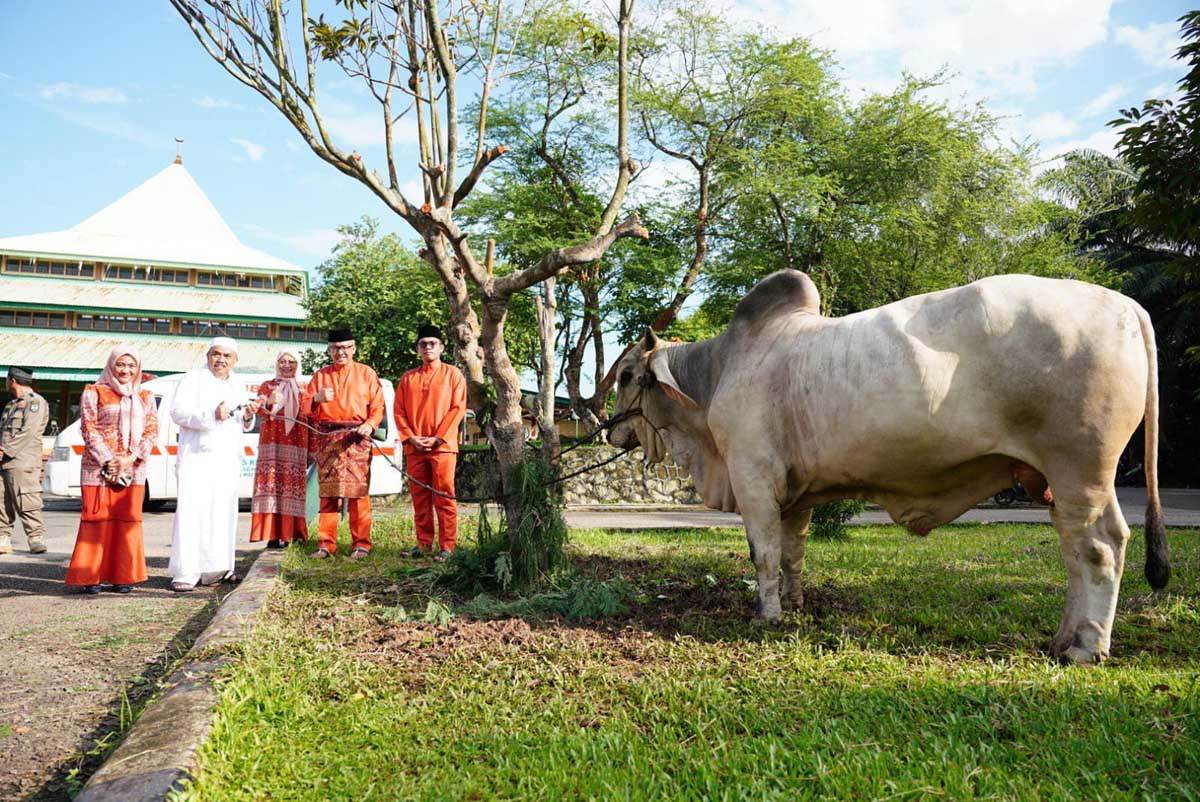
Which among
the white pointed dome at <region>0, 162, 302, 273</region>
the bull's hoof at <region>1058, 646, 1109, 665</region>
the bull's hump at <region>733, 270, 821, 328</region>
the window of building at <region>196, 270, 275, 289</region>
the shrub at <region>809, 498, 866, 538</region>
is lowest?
the bull's hoof at <region>1058, 646, 1109, 665</region>

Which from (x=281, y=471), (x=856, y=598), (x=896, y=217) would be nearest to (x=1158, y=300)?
(x=896, y=217)

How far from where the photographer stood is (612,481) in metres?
17.4

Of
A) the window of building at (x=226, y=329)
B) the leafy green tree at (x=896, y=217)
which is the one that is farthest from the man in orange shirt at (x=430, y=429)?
the window of building at (x=226, y=329)

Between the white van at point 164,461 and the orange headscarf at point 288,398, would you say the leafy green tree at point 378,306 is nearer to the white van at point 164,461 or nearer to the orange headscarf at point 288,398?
the white van at point 164,461

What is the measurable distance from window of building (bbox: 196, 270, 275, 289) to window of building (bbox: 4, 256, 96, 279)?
3.86 meters

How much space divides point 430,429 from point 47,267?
30036 mm

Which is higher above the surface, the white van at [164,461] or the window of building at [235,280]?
the window of building at [235,280]

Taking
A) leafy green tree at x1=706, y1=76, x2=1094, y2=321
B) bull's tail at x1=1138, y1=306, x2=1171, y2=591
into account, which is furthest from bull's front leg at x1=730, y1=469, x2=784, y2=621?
leafy green tree at x1=706, y1=76, x2=1094, y2=321

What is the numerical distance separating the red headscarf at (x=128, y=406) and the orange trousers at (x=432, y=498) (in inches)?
83.6

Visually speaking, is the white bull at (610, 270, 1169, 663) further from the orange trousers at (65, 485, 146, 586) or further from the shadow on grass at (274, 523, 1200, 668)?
the orange trousers at (65, 485, 146, 586)

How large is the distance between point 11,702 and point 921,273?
21.2 m

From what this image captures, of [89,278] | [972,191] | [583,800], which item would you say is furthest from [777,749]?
[89,278]

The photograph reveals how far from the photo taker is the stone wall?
1719cm

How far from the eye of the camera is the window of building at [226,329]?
1156 inches
